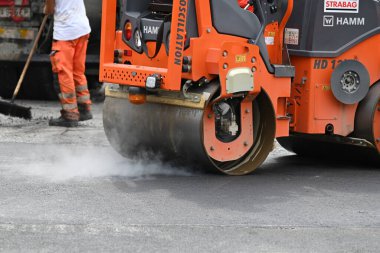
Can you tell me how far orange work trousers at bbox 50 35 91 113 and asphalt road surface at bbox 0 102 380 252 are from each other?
5.12 feet

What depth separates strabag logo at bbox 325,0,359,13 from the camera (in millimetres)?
7641

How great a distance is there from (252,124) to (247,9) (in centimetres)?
90

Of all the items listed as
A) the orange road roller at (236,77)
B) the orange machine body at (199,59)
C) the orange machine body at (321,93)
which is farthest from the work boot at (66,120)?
the orange machine body at (321,93)

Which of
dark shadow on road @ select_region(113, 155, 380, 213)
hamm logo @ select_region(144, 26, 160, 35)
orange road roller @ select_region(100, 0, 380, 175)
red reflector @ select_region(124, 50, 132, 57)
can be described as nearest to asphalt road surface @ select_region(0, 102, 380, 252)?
dark shadow on road @ select_region(113, 155, 380, 213)

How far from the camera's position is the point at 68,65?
10273mm

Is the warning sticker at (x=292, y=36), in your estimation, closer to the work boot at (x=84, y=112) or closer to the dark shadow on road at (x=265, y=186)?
the dark shadow on road at (x=265, y=186)

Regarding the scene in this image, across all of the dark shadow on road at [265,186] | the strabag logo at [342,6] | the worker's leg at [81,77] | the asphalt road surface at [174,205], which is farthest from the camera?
the worker's leg at [81,77]

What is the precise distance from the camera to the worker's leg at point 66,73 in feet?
33.6

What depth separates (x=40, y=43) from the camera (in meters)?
12.0

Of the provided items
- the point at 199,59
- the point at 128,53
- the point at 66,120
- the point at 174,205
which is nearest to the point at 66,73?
the point at 66,120

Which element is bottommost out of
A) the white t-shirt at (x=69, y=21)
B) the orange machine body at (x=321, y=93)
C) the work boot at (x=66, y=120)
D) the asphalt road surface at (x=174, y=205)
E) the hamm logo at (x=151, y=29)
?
the asphalt road surface at (x=174, y=205)

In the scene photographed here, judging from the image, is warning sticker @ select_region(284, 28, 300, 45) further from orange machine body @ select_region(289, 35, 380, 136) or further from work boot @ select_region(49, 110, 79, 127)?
work boot @ select_region(49, 110, 79, 127)

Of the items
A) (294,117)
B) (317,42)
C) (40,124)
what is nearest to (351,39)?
(317,42)

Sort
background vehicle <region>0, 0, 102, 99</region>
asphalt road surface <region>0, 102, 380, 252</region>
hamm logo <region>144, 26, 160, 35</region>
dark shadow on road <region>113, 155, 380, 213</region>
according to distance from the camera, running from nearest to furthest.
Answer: asphalt road surface <region>0, 102, 380, 252</region> < dark shadow on road <region>113, 155, 380, 213</region> < hamm logo <region>144, 26, 160, 35</region> < background vehicle <region>0, 0, 102, 99</region>
